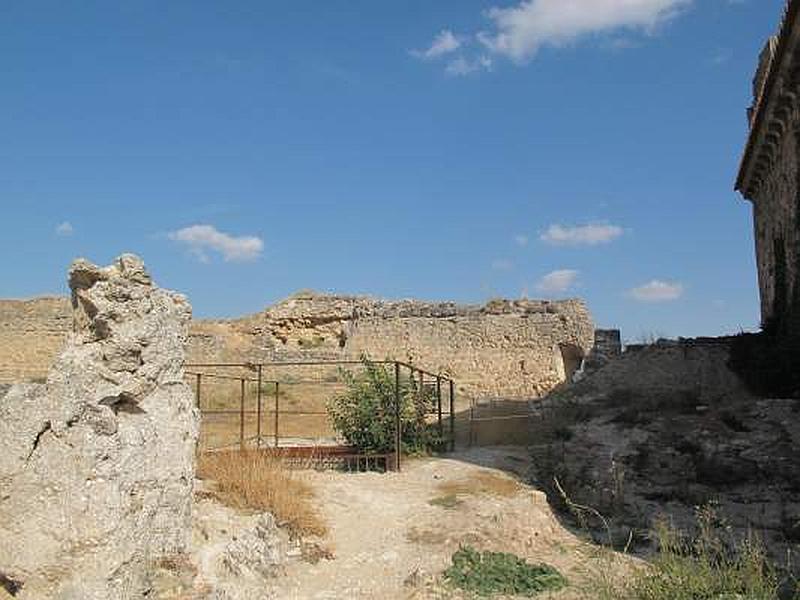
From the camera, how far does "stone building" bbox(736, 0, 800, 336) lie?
12.5 m

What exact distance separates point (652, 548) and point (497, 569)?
1678 mm

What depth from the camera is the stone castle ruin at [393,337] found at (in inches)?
816

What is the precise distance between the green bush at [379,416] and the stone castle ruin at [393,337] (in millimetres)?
9251

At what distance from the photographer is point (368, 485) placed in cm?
910

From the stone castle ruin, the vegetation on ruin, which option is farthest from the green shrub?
the stone castle ruin

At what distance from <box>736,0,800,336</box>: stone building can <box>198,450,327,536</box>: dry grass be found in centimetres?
925

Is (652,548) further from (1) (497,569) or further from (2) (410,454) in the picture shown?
(2) (410,454)

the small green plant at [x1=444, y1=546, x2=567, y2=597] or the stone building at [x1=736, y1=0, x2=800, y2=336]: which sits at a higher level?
the stone building at [x1=736, y1=0, x2=800, y2=336]

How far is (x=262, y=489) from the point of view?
287 inches

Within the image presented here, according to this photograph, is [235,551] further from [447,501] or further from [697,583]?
[697,583]

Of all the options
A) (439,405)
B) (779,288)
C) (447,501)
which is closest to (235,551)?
(447,501)

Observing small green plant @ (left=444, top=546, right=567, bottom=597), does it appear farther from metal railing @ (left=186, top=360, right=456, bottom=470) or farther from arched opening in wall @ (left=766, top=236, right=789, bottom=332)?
arched opening in wall @ (left=766, top=236, right=789, bottom=332)

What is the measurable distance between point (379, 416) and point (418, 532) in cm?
375

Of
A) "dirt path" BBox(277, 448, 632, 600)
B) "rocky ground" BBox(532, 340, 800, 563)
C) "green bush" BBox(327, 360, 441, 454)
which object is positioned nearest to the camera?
"dirt path" BBox(277, 448, 632, 600)
